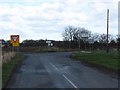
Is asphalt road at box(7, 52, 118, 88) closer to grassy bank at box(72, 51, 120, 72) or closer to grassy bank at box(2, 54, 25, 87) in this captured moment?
grassy bank at box(2, 54, 25, 87)

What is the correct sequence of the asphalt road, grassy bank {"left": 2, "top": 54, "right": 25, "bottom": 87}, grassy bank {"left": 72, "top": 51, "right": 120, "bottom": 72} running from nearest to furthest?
the asphalt road < grassy bank {"left": 2, "top": 54, "right": 25, "bottom": 87} < grassy bank {"left": 72, "top": 51, "right": 120, "bottom": 72}

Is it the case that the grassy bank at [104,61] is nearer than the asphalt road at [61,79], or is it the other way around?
the asphalt road at [61,79]

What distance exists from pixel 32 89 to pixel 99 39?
127374 millimetres

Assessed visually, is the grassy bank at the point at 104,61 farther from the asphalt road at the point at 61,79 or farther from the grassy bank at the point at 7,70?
the grassy bank at the point at 7,70

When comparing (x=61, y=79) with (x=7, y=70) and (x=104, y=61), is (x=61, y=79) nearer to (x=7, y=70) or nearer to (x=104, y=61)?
(x=7, y=70)

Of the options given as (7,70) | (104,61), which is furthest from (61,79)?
(104,61)

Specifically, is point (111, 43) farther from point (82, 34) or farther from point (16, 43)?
point (16, 43)

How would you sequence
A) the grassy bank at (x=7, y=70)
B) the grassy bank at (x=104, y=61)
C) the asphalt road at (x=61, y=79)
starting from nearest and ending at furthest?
the asphalt road at (x=61, y=79), the grassy bank at (x=7, y=70), the grassy bank at (x=104, y=61)

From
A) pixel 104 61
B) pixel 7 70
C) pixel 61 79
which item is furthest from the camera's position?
pixel 104 61

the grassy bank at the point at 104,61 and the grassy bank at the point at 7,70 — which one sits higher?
the grassy bank at the point at 7,70

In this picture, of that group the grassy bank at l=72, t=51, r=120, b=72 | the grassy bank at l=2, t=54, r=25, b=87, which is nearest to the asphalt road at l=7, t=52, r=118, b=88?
the grassy bank at l=2, t=54, r=25, b=87

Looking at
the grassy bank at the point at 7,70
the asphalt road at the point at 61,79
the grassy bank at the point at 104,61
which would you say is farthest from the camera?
the grassy bank at the point at 104,61

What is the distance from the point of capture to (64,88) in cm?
1686

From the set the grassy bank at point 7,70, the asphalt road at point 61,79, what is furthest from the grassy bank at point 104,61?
the grassy bank at point 7,70
